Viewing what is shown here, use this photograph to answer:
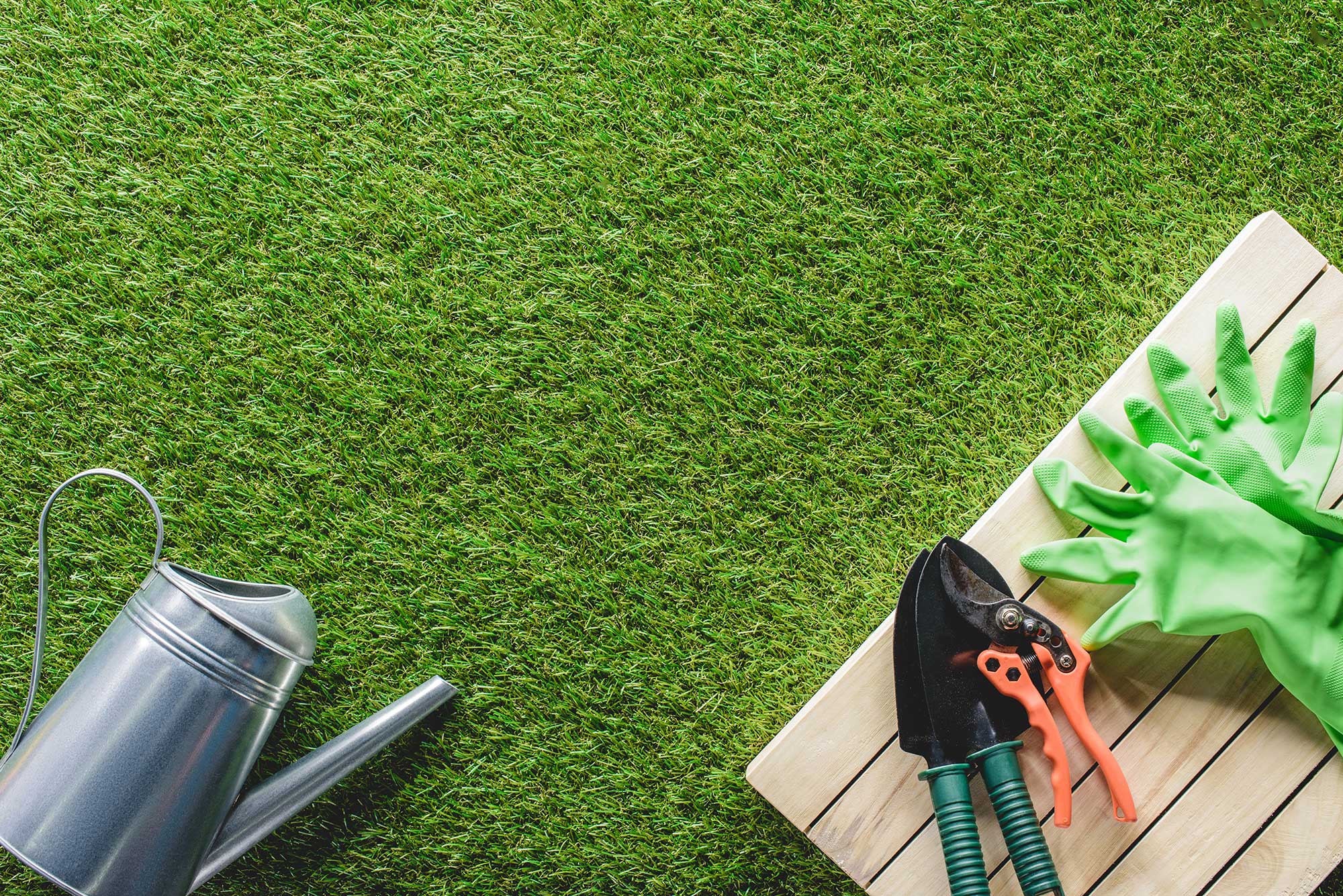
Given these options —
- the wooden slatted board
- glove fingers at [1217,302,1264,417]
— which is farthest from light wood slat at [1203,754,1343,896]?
glove fingers at [1217,302,1264,417]

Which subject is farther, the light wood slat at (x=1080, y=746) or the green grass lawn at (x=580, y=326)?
the green grass lawn at (x=580, y=326)

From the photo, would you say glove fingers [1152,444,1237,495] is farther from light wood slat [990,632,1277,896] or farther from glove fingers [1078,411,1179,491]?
light wood slat [990,632,1277,896]

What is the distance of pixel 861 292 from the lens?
1.35 metres

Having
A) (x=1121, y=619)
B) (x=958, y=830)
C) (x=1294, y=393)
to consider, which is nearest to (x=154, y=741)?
(x=958, y=830)

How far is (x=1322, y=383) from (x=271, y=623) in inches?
58.1

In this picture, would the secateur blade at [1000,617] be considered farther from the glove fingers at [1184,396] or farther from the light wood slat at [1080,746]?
the glove fingers at [1184,396]

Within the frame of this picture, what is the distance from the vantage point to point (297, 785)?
3.65 feet

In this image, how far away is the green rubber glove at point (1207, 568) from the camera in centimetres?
105

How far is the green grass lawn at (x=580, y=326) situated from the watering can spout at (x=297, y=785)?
0.13m

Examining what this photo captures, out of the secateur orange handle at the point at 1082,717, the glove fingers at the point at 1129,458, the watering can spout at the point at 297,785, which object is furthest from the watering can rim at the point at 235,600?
the glove fingers at the point at 1129,458

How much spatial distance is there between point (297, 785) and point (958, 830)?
2.89 ft

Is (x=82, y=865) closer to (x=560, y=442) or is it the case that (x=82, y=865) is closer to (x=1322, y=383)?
(x=560, y=442)

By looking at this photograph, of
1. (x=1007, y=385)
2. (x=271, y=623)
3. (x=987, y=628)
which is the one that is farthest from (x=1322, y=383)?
(x=271, y=623)

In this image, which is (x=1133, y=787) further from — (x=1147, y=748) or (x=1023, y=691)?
(x=1023, y=691)
